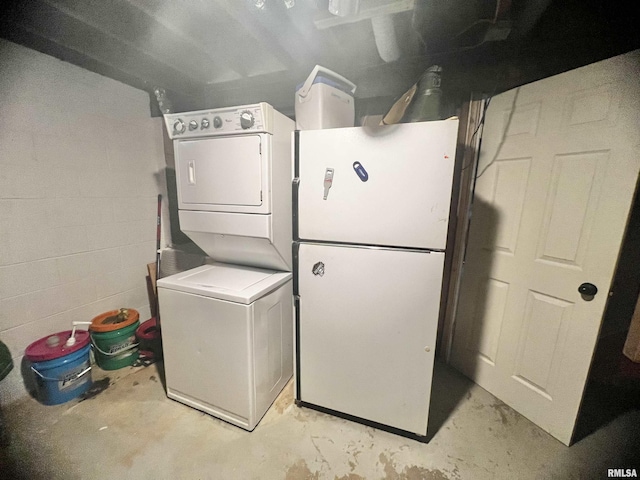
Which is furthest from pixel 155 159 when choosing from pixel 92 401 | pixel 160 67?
pixel 92 401

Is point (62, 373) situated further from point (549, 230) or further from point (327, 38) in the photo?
point (549, 230)

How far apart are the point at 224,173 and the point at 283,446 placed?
5.38 ft

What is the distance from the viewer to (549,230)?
1467 millimetres

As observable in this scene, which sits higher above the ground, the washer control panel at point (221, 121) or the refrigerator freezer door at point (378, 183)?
the washer control panel at point (221, 121)

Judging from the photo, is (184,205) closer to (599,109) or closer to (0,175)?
(0,175)

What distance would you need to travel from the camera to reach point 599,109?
4.13 feet

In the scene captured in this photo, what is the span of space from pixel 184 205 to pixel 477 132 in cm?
210

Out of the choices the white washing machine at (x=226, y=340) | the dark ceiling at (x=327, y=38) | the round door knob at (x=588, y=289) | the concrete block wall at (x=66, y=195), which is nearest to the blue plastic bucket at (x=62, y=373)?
the concrete block wall at (x=66, y=195)

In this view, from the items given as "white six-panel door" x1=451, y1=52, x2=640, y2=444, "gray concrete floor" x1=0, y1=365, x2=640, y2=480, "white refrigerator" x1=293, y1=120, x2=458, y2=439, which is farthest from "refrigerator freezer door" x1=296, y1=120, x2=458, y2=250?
"gray concrete floor" x1=0, y1=365, x2=640, y2=480

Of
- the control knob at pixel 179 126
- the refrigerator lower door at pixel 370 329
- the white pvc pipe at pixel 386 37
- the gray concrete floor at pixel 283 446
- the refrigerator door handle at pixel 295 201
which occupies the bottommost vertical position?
the gray concrete floor at pixel 283 446

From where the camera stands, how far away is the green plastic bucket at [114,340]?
1913 mm

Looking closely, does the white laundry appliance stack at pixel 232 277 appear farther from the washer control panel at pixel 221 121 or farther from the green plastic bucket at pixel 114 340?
the green plastic bucket at pixel 114 340

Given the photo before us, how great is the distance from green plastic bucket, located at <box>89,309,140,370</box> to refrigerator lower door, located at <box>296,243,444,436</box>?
4.74 ft

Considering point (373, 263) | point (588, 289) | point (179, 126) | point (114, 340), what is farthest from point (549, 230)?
point (114, 340)
